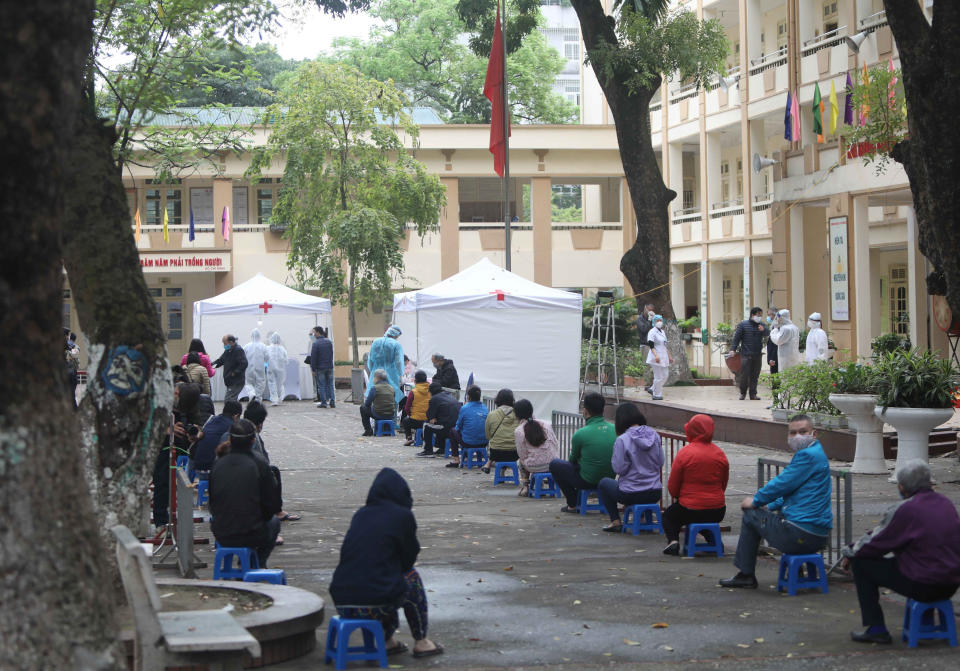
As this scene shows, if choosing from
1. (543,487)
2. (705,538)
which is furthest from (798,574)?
(543,487)

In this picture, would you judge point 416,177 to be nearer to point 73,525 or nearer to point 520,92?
point 520,92

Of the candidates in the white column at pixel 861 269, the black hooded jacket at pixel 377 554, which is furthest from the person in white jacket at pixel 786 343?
the black hooded jacket at pixel 377 554

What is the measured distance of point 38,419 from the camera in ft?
14.3

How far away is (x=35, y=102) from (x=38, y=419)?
3.42ft

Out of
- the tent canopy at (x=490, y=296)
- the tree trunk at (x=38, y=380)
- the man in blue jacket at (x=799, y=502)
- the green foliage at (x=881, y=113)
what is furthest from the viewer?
the tent canopy at (x=490, y=296)

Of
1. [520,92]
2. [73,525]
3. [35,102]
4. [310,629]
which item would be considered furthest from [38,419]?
[520,92]

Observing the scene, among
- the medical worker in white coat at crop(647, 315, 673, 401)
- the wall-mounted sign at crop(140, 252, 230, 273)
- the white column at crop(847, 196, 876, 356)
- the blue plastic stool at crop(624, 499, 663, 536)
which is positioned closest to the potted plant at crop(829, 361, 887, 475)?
the blue plastic stool at crop(624, 499, 663, 536)

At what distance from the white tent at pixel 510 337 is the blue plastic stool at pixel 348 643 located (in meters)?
15.0

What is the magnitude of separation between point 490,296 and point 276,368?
1097cm

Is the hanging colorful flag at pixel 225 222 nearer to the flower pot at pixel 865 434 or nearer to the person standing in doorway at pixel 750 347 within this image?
the person standing in doorway at pixel 750 347

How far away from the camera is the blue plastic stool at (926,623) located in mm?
7562

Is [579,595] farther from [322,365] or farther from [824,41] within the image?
[824,41]

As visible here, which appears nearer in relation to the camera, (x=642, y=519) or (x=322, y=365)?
(x=642, y=519)

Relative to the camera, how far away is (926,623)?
767cm
